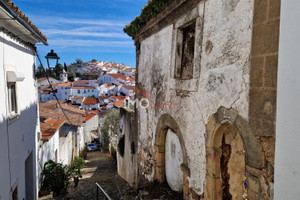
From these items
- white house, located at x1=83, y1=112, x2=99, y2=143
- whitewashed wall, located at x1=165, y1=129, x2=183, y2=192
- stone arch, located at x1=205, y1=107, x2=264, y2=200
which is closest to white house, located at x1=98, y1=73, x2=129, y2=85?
white house, located at x1=83, y1=112, x2=99, y2=143

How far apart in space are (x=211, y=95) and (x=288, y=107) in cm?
181

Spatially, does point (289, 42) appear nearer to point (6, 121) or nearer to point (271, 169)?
point (271, 169)

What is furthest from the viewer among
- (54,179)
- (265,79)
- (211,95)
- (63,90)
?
(63,90)

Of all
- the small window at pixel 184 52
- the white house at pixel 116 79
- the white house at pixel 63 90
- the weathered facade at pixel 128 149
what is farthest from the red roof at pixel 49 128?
the white house at pixel 116 79

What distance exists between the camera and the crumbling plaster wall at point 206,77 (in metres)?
3.18

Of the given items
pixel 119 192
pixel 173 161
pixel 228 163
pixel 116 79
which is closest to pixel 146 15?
pixel 173 161

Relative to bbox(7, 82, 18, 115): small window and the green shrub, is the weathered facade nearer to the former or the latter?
the green shrub

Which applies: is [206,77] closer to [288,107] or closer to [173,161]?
[288,107]

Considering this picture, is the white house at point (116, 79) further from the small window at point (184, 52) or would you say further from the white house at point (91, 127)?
the small window at point (184, 52)

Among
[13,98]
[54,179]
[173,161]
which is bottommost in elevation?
[54,179]

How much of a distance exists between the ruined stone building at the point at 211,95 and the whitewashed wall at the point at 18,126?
339 centimetres

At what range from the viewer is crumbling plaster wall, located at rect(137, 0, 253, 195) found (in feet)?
10.4

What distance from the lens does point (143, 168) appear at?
7.61 metres

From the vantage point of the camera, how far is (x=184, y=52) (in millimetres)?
5301
